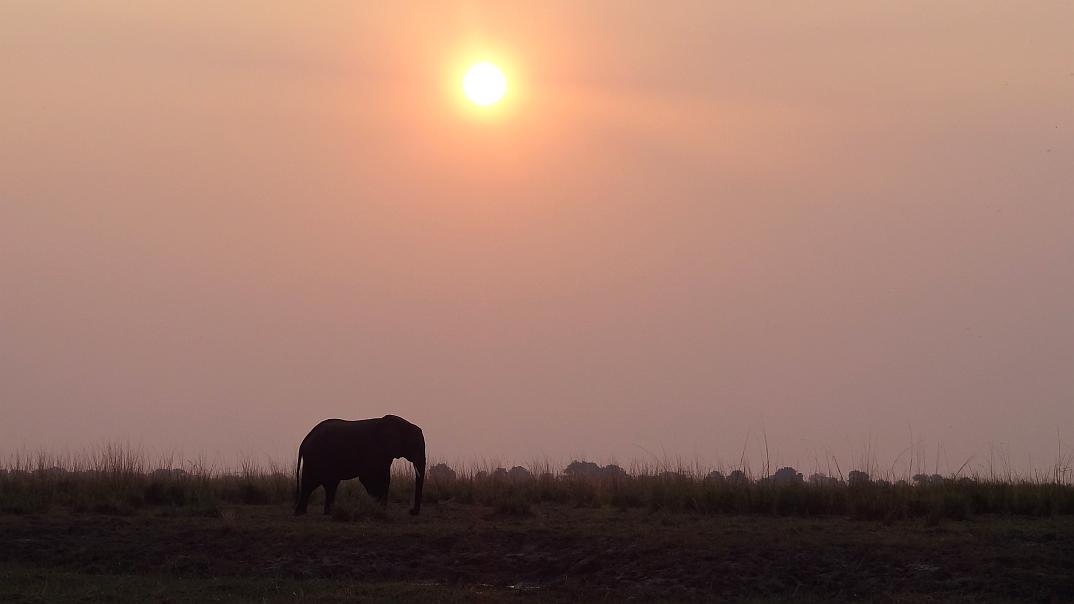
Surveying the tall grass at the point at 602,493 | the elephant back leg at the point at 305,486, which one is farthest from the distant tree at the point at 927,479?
the elephant back leg at the point at 305,486

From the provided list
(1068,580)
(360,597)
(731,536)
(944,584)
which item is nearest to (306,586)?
(360,597)

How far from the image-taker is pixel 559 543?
16.4 metres

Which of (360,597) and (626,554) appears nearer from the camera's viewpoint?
(360,597)

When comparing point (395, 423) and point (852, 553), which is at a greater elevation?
point (395, 423)

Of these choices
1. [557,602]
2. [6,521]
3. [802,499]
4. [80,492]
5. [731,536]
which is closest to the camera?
[557,602]

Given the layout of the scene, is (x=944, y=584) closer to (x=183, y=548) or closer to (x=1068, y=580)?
(x=1068, y=580)

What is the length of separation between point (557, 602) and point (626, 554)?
2.14 meters

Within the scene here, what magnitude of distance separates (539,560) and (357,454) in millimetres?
6609

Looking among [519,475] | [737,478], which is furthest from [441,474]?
[737,478]

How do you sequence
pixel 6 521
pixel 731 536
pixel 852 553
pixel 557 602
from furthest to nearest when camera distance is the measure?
1. pixel 6 521
2. pixel 731 536
3. pixel 852 553
4. pixel 557 602

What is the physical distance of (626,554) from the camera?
51.6 ft

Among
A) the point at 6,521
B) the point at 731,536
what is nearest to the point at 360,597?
the point at 731,536

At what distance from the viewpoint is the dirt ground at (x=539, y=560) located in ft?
46.6

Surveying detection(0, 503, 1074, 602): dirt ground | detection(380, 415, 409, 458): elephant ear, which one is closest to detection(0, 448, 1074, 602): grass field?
detection(0, 503, 1074, 602): dirt ground
